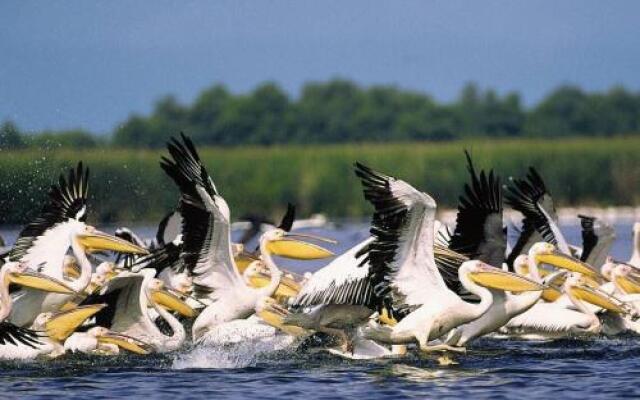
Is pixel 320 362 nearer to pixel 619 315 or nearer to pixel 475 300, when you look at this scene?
pixel 475 300

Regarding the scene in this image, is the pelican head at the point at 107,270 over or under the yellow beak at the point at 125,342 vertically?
over

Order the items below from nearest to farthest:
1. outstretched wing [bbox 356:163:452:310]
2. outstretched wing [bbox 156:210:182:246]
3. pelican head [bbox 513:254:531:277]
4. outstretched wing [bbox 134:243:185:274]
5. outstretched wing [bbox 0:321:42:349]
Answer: outstretched wing [bbox 356:163:452:310] < outstretched wing [bbox 0:321:42:349] < outstretched wing [bbox 134:243:185:274] < pelican head [bbox 513:254:531:277] < outstretched wing [bbox 156:210:182:246]

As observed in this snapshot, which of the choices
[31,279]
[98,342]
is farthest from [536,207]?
[31,279]

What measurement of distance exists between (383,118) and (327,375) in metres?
47.5

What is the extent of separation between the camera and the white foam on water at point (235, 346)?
9852mm

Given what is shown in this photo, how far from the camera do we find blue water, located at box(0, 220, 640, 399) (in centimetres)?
873

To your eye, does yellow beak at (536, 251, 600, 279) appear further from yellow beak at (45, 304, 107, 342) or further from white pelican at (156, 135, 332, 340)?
yellow beak at (45, 304, 107, 342)

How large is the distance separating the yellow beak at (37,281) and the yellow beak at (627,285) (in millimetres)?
4886

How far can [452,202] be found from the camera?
A: 106ft

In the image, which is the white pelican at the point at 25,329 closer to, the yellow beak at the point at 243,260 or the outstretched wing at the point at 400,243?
A: the outstretched wing at the point at 400,243

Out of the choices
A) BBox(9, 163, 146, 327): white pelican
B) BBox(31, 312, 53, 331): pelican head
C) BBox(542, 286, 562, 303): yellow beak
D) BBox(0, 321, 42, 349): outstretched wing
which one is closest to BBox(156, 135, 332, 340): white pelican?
BBox(9, 163, 146, 327): white pelican

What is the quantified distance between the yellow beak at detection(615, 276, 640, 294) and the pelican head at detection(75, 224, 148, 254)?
4.09 meters

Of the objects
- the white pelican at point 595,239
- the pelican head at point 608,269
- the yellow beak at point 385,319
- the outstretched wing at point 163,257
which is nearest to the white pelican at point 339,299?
the yellow beak at point 385,319

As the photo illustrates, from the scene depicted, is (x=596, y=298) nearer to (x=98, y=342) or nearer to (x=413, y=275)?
(x=413, y=275)
